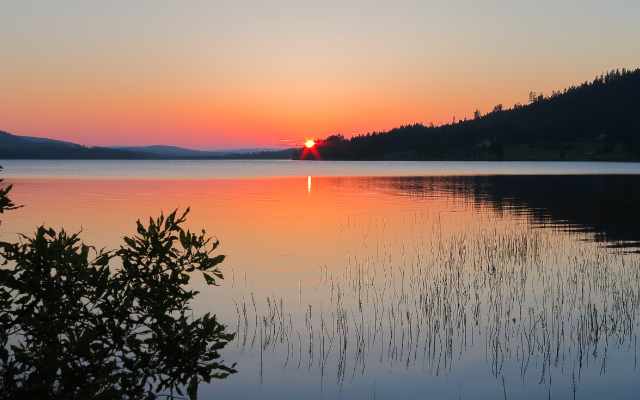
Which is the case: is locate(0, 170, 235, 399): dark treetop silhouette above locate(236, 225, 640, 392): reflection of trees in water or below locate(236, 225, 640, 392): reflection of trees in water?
above

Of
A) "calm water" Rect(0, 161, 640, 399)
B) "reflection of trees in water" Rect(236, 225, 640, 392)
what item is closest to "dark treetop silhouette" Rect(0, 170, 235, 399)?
"calm water" Rect(0, 161, 640, 399)

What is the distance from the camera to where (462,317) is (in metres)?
20.0

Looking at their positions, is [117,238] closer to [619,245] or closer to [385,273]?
[385,273]

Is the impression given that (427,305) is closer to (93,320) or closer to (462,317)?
(462,317)

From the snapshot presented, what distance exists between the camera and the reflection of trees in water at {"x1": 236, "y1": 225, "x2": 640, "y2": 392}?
1622 cm

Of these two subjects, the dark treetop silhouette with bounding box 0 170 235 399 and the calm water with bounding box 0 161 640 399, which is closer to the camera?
the dark treetop silhouette with bounding box 0 170 235 399

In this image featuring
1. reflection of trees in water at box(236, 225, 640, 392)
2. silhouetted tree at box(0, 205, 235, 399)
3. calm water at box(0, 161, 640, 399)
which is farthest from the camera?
reflection of trees in water at box(236, 225, 640, 392)

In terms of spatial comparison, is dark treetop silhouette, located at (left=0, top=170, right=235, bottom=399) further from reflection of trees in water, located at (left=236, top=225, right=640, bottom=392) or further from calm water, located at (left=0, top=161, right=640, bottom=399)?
reflection of trees in water, located at (left=236, top=225, right=640, bottom=392)

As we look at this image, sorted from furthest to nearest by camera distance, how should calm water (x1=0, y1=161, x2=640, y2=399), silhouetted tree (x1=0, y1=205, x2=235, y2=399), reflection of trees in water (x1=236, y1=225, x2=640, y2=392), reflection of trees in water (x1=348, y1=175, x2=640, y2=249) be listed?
reflection of trees in water (x1=348, y1=175, x2=640, y2=249)
reflection of trees in water (x1=236, y1=225, x2=640, y2=392)
calm water (x1=0, y1=161, x2=640, y2=399)
silhouetted tree (x1=0, y1=205, x2=235, y2=399)

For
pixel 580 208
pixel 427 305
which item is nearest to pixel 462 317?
pixel 427 305

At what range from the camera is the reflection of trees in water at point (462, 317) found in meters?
16.2

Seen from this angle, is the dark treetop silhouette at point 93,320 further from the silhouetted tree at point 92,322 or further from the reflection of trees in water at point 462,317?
the reflection of trees in water at point 462,317

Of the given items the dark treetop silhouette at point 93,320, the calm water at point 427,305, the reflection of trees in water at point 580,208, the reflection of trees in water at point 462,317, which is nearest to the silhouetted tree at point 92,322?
the dark treetop silhouette at point 93,320

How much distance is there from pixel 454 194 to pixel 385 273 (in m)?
54.2
